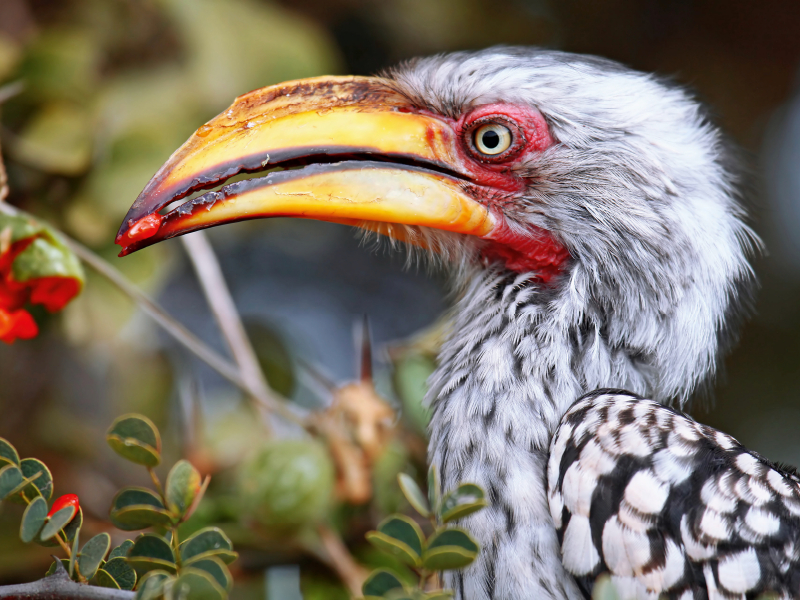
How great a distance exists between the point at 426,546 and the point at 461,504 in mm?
54

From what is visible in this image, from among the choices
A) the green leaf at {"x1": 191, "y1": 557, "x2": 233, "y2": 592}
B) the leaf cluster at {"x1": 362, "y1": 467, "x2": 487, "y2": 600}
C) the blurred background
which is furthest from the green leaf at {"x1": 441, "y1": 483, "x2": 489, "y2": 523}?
the blurred background

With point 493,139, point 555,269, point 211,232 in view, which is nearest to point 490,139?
point 493,139

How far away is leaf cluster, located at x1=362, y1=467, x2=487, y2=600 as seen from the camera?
26.7 inches

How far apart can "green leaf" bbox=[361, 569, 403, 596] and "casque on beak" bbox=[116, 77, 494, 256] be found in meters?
0.67

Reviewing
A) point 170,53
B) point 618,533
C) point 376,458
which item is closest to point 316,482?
point 376,458

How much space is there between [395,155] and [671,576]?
2.76ft

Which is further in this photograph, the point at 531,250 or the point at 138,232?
the point at 531,250

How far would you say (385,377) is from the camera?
6.14 ft

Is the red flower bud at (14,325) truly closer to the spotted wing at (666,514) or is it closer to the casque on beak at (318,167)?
the casque on beak at (318,167)

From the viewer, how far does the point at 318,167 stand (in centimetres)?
125

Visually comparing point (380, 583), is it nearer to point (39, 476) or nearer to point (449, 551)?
point (449, 551)

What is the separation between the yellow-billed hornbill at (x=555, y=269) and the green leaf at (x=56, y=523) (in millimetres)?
506

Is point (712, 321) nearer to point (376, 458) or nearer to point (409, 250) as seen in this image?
point (409, 250)

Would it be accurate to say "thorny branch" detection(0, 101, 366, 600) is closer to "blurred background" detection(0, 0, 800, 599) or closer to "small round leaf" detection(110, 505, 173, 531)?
"blurred background" detection(0, 0, 800, 599)
